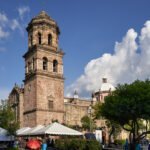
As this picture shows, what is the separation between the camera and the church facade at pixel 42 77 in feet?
186

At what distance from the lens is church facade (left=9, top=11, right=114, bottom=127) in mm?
56844

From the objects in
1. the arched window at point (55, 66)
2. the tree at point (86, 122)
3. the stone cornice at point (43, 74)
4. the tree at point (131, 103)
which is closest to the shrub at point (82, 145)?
the tree at point (131, 103)

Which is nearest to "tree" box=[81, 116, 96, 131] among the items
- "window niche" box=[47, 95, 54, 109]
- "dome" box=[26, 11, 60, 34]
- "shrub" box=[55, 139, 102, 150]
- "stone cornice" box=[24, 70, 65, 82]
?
"window niche" box=[47, 95, 54, 109]

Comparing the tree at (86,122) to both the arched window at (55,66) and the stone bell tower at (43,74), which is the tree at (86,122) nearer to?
the stone bell tower at (43,74)

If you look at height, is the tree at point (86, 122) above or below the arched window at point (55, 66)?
below

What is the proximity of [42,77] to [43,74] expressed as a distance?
500mm

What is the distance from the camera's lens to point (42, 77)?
57531mm

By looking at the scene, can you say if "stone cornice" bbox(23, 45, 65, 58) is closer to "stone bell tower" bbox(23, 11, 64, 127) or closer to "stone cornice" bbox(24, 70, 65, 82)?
"stone bell tower" bbox(23, 11, 64, 127)

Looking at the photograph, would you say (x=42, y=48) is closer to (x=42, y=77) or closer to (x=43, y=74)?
(x=43, y=74)

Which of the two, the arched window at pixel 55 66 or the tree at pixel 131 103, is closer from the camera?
the tree at pixel 131 103

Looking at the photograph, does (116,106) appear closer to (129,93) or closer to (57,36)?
(129,93)

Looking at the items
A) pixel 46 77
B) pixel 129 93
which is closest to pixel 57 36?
pixel 46 77

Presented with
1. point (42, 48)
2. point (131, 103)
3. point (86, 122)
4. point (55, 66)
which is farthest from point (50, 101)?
point (131, 103)

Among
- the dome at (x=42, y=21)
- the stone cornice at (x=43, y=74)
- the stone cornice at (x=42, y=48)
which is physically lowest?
the stone cornice at (x=43, y=74)
